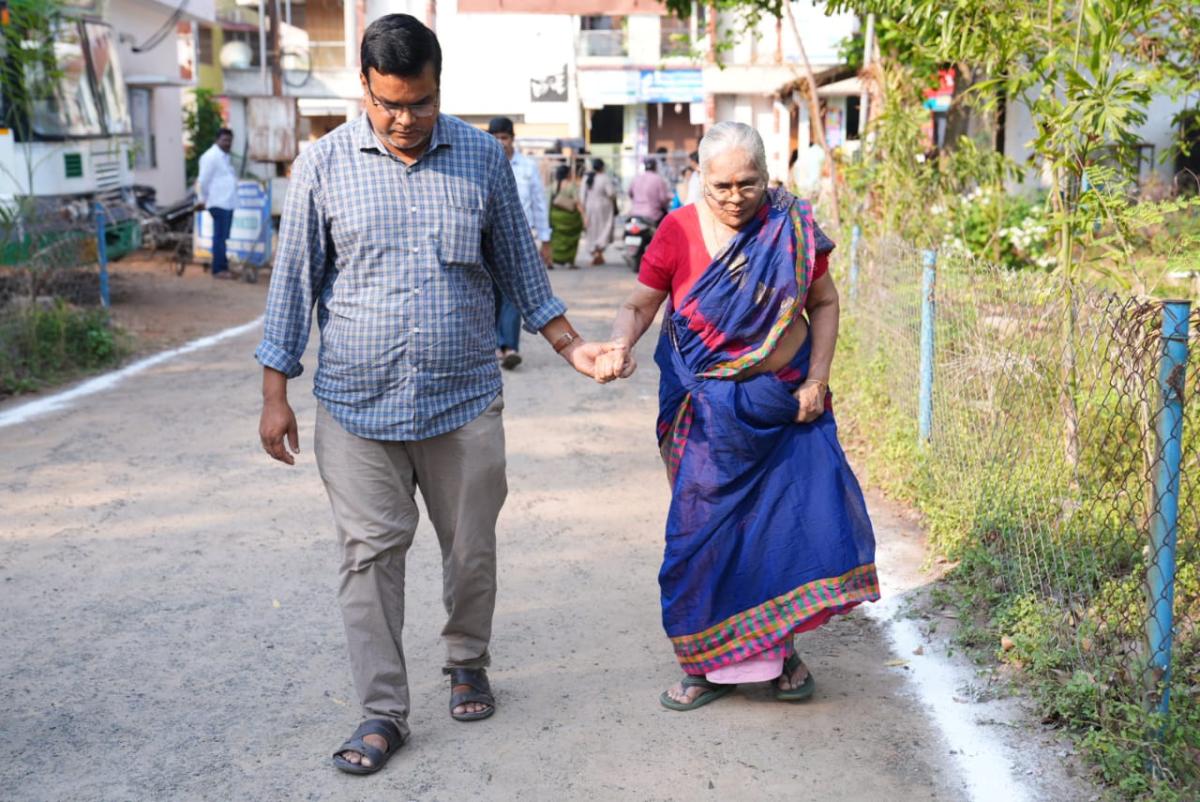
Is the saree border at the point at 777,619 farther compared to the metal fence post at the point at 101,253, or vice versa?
the metal fence post at the point at 101,253

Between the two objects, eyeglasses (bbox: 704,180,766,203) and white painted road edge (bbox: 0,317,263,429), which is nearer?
eyeglasses (bbox: 704,180,766,203)

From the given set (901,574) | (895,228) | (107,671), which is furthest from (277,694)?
(895,228)

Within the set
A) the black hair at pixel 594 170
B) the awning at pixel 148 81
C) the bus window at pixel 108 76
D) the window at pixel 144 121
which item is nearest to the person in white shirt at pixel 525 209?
the bus window at pixel 108 76

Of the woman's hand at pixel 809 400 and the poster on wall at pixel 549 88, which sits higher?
the poster on wall at pixel 549 88

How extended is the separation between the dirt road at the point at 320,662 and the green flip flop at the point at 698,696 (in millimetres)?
48

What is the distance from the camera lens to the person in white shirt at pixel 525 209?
30.4 ft

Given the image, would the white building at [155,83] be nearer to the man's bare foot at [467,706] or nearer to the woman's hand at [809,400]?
the man's bare foot at [467,706]

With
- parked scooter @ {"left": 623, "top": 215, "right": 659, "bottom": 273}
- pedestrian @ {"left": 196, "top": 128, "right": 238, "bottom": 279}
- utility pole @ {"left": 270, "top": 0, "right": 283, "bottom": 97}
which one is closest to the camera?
pedestrian @ {"left": 196, "top": 128, "right": 238, "bottom": 279}

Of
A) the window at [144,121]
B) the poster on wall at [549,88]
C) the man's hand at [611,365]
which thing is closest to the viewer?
the man's hand at [611,365]

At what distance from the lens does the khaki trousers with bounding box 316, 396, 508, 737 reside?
3.90 m

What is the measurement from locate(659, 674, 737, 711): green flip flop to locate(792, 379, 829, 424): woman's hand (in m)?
0.88

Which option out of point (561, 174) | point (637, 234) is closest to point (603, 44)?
point (561, 174)

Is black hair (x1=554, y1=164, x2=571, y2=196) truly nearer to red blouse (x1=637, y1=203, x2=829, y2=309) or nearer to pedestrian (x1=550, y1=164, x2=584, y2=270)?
pedestrian (x1=550, y1=164, x2=584, y2=270)

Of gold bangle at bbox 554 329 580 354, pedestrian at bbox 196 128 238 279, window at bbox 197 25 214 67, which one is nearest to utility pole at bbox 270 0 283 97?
pedestrian at bbox 196 128 238 279
